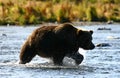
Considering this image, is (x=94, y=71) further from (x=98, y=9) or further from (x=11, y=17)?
(x=98, y=9)

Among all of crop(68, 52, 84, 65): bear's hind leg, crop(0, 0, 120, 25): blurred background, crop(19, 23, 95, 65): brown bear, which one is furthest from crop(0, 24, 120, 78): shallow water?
crop(0, 0, 120, 25): blurred background

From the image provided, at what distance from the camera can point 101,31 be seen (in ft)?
113

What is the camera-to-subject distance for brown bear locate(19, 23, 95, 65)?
1917 centimetres

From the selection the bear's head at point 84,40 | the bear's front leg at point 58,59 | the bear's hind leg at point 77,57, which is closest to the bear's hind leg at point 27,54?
the bear's front leg at point 58,59

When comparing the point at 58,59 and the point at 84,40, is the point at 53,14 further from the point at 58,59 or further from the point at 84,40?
the point at 58,59

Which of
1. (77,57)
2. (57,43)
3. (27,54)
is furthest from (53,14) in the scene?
(57,43)

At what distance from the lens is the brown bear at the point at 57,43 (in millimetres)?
19172

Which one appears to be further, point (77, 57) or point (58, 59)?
point (77, 57)

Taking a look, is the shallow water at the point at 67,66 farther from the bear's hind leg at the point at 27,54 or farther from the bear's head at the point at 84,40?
the bear's head at the point at 84,40

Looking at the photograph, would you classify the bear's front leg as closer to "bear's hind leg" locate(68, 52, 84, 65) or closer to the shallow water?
the shallow water

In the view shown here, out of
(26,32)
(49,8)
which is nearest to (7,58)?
(26,32)

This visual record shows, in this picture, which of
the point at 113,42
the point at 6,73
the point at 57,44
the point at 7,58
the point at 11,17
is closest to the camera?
the point at 6,73

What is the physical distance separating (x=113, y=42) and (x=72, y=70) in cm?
912

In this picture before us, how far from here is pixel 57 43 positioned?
19188 mm
